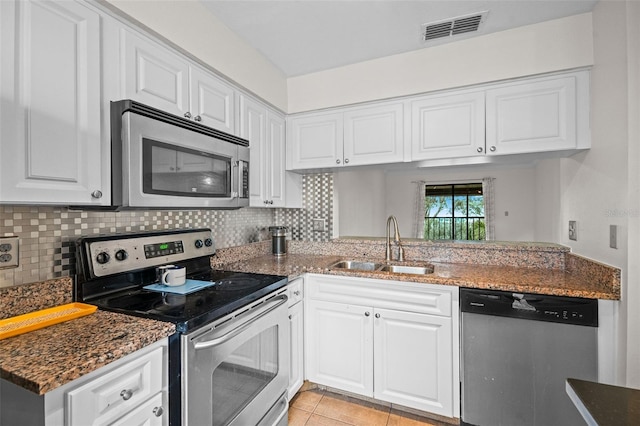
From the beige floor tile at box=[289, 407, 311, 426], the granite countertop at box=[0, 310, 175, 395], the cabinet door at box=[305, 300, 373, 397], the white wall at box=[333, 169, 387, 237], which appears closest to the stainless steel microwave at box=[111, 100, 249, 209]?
the granite countertop at box=[0, 310, 175, 395]

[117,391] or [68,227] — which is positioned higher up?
[68,227]

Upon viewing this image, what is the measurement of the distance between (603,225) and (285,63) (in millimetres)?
2290

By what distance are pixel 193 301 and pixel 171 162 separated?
644 millimetres

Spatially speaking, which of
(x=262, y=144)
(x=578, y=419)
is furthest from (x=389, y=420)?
(x=262, y=144)

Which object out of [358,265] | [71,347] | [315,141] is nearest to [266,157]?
[315,141]

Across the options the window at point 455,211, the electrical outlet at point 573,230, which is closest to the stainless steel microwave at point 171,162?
the electrical outlet at point 573,230

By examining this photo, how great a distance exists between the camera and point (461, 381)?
1.68 meters

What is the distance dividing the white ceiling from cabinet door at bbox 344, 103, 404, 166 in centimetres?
42

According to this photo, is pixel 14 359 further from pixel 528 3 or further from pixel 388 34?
pixel 528 3

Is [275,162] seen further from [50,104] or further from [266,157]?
[50,104]

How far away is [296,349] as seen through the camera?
1957 mm

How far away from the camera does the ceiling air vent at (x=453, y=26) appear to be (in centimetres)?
176

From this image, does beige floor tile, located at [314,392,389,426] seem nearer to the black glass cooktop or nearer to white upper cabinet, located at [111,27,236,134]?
the black glass cooktop

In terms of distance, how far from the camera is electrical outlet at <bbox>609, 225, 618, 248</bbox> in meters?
1.45
